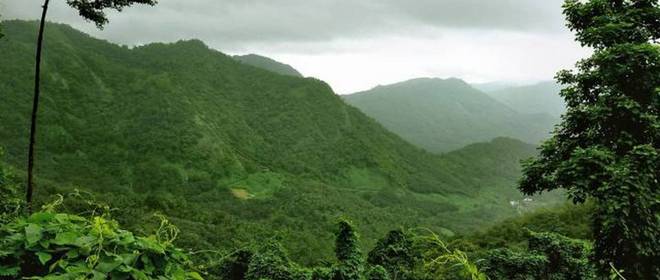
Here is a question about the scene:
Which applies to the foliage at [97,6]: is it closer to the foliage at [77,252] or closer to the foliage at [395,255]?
the foliage at [77,252]

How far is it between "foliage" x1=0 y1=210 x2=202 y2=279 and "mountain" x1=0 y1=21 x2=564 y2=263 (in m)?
49.3

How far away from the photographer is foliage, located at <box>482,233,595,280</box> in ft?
59.0

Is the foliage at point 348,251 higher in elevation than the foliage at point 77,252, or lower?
lower

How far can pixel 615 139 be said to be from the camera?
9891 mm

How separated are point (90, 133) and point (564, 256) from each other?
103471mm

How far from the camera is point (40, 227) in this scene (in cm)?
263

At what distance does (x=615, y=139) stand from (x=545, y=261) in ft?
32.4

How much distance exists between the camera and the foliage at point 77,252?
2.47 m

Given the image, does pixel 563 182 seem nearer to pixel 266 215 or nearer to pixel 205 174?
pixel 266 215

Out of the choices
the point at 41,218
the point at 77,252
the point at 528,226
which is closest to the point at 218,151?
the point at 528,226

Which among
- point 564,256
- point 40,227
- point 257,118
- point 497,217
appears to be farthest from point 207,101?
point 40,227

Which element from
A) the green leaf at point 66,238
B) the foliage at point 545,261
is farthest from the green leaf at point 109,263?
the foliage at point 545,261

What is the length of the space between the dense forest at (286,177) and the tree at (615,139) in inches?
1.6

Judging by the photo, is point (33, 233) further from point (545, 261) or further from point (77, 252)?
point (545, 261)
